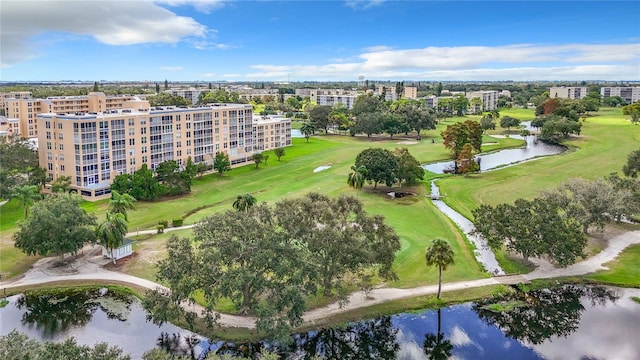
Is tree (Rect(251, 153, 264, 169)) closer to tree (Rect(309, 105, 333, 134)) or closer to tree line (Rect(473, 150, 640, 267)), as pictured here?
tree line (Rect(473, 150, 640, 267))

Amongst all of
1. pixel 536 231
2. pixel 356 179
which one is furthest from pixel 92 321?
pixel 356 179

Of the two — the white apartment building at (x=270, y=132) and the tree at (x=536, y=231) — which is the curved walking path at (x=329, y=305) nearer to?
the tree at (x=536, y=231)

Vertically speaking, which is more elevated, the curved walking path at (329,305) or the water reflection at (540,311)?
the curved walking path at (329,305)

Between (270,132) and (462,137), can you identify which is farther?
(270,132)

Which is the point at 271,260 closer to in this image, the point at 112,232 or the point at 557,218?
the point at 112,232

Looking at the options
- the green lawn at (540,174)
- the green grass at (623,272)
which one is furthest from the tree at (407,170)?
the green grass at (623,272)

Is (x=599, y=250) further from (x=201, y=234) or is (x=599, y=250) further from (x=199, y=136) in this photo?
(x=199, y=136)

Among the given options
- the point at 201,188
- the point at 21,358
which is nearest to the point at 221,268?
the point at 21,358

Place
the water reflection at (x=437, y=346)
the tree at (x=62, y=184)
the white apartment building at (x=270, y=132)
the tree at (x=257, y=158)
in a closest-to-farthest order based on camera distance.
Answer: the water reflection at (x=437, y=346)
the tree at (x=62, y=184)
the tree at (x=257, y=158)
the white apartment building at (x=270, y=132)
